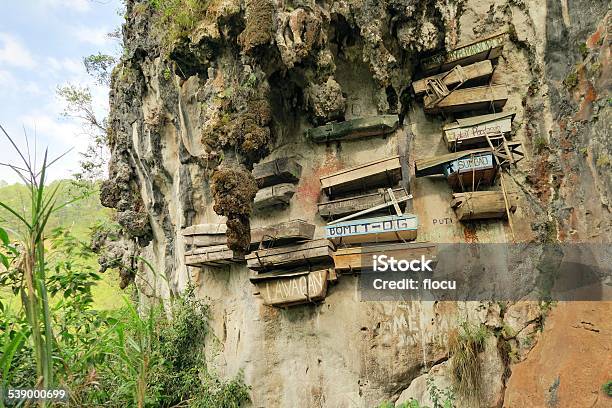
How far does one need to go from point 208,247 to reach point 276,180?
1711 millimetres

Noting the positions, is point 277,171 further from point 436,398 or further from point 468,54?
point 436,398

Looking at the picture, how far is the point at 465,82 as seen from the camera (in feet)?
24.3

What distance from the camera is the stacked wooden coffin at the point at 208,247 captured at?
26.0 ft

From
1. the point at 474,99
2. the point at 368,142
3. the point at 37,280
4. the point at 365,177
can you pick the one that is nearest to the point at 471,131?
the point at 474,99

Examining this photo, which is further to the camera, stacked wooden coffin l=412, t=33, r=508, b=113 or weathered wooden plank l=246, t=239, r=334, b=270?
stacked wooden coffin l=412, t=33, r=508, b=113

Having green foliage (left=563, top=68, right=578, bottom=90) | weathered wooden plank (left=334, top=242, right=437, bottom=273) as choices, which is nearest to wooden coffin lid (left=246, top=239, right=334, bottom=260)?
weathered wooden plank (left=334, top=242, right=437, bottom=273)

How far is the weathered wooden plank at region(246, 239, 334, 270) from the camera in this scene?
6973 mm

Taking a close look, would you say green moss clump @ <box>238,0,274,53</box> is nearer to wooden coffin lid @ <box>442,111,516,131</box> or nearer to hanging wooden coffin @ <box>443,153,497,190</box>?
wooden coffin lid @ <box>442,111,516,131</box>

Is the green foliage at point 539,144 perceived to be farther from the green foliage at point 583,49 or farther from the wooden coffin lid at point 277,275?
the wooden coffin lid at point 277,275

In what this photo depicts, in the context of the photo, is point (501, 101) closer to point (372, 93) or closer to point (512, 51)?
point (512, 51)

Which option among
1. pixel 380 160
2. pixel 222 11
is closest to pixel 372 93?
pixel 380 160

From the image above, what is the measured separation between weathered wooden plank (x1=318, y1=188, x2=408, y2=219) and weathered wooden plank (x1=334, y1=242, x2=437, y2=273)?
65 centimetres

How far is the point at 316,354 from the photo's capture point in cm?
714

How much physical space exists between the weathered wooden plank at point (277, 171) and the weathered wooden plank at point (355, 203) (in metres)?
0.78
